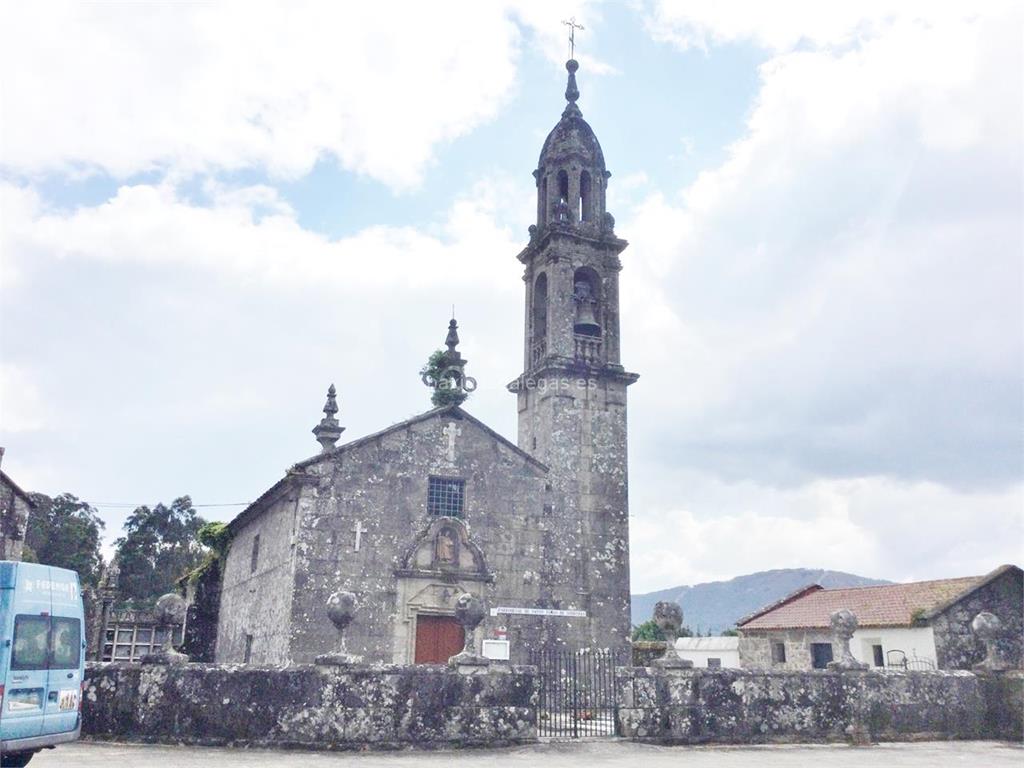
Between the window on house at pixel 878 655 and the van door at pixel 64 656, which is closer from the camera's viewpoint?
the van door at pixel 64 656

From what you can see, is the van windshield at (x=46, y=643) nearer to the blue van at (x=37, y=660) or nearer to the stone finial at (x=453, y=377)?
the blue van at (x=37, y=660)

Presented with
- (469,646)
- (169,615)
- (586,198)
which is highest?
(586,198)

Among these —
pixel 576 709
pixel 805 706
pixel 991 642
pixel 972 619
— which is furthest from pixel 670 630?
pixel 972 619

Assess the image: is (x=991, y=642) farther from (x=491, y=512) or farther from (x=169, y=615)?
(x=169, y=615)

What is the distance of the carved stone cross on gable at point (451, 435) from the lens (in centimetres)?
2298

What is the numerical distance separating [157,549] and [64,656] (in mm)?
58173

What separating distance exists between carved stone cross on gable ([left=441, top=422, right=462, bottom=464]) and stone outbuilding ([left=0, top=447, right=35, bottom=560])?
1752 centimetres

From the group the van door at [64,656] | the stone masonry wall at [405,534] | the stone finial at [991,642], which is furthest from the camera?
the stone masonry wall at [405,534]

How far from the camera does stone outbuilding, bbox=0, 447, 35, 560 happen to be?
29.7 m

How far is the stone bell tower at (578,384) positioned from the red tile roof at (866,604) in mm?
12005

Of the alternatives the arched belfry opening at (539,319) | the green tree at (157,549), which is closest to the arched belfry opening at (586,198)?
the arched belfry opening at (539,319)

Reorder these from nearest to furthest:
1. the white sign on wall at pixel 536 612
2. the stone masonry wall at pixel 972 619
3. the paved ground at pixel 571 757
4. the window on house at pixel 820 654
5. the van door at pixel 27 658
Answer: the van door at pixel 27 658
the paved ground at pixel 571 757
the white sign on wall at pixel 536 612
the stone masonry wall at pixel 972 619
the window on house at pixel 820 654

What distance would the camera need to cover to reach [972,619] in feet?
92.5

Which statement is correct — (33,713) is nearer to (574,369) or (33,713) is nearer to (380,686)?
(380,686)
